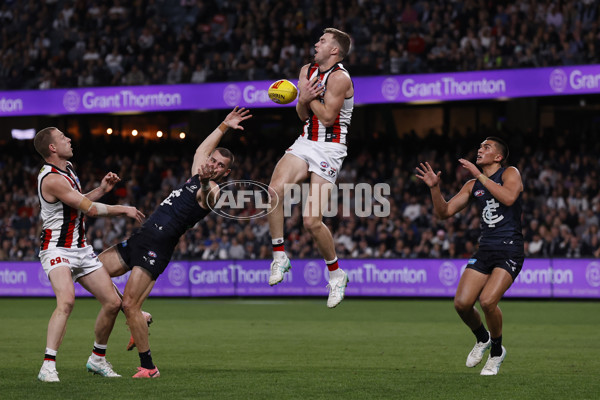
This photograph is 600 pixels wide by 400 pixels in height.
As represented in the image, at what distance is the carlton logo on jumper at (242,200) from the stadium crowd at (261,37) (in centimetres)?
338

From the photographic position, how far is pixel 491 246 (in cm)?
983

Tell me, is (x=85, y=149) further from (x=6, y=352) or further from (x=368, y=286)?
(x=6, y=352)

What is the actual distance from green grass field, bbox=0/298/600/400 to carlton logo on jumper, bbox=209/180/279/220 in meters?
5.21

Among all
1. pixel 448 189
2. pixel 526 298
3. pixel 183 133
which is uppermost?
pixel 183 133

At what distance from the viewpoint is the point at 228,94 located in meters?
26.3

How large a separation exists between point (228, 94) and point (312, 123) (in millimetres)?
17393

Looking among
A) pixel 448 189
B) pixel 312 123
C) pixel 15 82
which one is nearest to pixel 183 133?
pixel 15 82

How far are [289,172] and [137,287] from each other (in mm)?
2023

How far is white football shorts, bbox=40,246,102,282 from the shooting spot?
30.2 ft

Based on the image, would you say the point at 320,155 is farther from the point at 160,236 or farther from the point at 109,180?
the point at 109,180

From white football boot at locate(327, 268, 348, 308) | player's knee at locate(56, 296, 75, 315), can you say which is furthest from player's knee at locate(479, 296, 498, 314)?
player's knee at locate(56, 296, 75, 315)

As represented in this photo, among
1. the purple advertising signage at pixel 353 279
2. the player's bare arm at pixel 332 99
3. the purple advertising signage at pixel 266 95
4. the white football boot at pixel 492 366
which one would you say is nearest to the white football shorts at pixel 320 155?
the player's bare arm at pixel 332 99

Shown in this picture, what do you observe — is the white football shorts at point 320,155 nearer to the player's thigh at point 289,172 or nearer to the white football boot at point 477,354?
the player's thigh at point 289,172

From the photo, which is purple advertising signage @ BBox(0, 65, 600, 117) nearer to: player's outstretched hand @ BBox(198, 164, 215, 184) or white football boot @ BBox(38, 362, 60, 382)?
player's outstretched hand @ BBox(198, 164, 215, 184)
